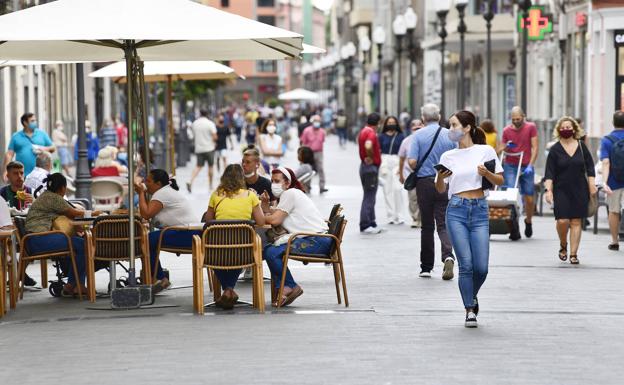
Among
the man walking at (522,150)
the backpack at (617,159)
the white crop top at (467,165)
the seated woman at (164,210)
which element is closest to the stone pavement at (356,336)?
the seated woman at (164,210)

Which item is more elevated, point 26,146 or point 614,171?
point 26,146

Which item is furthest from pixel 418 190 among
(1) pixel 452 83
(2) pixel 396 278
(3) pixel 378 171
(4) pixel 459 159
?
(1) pixel 452 83

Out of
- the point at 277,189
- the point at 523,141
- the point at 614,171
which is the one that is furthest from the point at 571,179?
the point at 523,141

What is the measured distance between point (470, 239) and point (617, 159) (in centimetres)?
741

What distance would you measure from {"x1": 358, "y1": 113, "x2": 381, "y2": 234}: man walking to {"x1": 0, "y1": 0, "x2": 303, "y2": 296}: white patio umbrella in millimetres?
7722

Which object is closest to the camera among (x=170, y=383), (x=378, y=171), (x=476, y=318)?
(x=170, y=383)

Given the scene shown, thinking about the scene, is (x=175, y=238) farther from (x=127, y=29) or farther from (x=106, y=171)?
(x=106, y=171)

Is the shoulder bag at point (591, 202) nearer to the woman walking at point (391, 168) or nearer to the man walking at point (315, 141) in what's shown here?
the woman walking at point (391, 168)

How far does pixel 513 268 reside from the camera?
668 inches

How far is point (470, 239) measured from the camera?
1234cm

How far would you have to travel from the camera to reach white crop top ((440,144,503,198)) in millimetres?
12362

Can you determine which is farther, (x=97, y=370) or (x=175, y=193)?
(x=175, y=193)

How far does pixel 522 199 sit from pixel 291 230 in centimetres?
972

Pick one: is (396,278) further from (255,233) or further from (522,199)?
(522,199)
